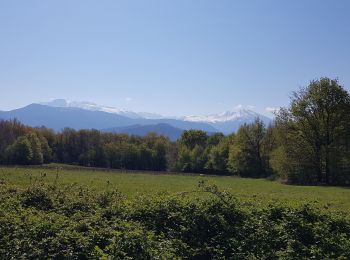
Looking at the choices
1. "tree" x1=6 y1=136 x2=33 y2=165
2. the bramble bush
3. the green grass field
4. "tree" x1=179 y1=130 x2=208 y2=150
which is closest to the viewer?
the bramble bush

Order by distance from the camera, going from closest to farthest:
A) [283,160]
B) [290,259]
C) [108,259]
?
[108,259] < [290,259] < [283,160]

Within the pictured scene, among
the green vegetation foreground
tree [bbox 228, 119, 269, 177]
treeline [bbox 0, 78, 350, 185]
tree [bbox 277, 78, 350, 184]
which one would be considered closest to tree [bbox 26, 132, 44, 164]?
treeline [bbox 0, 78, 350, 185]

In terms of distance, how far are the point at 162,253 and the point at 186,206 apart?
4782 mm

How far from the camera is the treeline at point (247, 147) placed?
5712cm

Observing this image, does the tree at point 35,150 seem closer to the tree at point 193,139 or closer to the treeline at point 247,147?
the treeline at point 247,147

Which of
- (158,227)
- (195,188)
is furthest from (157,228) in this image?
(195,188)

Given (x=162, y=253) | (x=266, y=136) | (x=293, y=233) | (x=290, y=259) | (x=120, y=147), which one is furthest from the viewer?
(x=120, y=147)

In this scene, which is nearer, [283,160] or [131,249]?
[131,249]

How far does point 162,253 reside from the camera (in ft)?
49.6

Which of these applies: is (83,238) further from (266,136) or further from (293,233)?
(266,136)

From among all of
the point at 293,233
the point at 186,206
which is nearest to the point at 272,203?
the point at 293,233

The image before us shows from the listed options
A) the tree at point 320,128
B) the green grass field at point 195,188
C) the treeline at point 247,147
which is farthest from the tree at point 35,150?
the tree at point 320,128

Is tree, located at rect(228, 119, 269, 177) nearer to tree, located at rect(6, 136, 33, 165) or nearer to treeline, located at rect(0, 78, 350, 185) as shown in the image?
treeline, located at rect(0, 78, 350, 185)

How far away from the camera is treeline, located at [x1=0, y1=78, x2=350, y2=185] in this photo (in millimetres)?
57125
